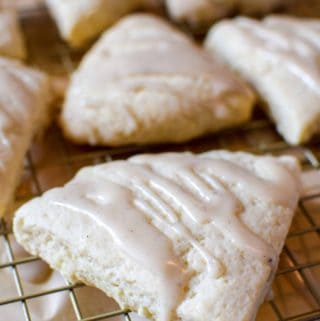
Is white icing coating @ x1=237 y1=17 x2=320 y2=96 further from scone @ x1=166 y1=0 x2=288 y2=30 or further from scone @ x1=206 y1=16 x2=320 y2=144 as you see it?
scone @ x1=166 y1=0 x2=288 y2=30

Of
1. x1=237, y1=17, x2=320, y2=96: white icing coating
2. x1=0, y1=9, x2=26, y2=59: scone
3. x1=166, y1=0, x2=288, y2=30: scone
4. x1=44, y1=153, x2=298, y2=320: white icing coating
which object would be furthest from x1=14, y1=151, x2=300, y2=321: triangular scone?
x1=166, y1=0, x2=288, y2=30: scone

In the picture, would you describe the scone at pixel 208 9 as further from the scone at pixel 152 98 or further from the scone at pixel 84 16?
the scone at pixel 152 98

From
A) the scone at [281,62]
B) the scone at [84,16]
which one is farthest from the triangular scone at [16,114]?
the scone at [281,62]

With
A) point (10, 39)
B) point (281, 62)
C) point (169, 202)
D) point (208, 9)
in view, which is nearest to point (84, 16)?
point (10, 39)

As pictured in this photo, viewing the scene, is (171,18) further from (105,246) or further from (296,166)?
(105,246)

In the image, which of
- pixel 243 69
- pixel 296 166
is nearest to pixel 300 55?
pixel 243 69

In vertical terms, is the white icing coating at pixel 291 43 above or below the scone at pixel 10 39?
above

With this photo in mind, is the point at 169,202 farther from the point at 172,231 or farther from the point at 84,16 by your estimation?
the point at 84,16
